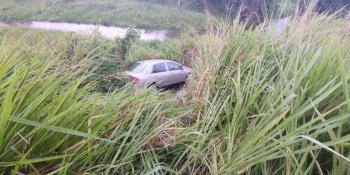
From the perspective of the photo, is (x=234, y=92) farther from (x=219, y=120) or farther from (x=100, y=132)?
(x=100, y=132)

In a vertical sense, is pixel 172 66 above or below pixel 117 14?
above

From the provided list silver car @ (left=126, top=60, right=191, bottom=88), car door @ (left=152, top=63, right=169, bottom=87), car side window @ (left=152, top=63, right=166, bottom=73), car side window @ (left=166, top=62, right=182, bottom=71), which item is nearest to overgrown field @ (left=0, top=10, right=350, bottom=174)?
silver car @ (left=126, top=60, right=191, bottom=88)

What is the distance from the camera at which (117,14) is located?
32.9m

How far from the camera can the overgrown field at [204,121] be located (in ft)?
4.15

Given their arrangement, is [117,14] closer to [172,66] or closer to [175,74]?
[172,66]

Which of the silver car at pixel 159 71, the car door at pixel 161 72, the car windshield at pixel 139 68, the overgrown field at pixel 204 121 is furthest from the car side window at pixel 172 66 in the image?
the overgrown field at pixel 204 121

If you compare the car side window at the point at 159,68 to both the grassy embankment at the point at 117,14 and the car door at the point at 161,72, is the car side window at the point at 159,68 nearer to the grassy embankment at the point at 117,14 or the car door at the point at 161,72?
the car door at the point at 161,72

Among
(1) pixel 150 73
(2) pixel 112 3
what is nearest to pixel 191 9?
(2) pixel 112 3

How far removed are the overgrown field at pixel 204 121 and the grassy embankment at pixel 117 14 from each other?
2620 cm

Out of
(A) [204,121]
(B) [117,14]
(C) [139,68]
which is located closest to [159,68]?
(C) [139,68]

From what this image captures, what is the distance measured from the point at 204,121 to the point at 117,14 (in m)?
32.5

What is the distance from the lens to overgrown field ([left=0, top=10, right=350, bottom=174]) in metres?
1.26

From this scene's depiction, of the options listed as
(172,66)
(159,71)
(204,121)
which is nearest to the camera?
(204,121)

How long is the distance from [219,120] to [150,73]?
9.25 meters
